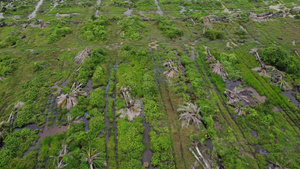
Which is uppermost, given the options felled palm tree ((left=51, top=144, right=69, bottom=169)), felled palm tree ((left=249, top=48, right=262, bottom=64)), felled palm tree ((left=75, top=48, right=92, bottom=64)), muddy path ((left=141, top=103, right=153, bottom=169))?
felled palm tree ((left=75, top=48, right=92, bottom=64))

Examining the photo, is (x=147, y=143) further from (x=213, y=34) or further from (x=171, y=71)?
(x=213, y=34)

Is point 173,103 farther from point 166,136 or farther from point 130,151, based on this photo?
point 130,151

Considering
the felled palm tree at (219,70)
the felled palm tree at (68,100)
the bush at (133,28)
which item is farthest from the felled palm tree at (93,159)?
the bush at (133,28)

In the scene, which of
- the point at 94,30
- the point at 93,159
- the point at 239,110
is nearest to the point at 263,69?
the point at 239,110

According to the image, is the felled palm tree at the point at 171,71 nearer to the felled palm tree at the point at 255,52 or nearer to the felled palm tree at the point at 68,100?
the felled palm tree at the point at 68,100

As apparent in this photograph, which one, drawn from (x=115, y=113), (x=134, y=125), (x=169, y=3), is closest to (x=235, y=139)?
(x=134, y=125)

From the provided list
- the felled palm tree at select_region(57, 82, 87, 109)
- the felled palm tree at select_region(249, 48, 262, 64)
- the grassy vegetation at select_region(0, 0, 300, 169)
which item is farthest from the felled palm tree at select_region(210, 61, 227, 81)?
the felled palm tree at select_region(57, 82, 87, 109)

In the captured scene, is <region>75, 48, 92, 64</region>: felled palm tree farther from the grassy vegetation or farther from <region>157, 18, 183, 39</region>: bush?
<region>157, 18, 183, 39</region>: bush
